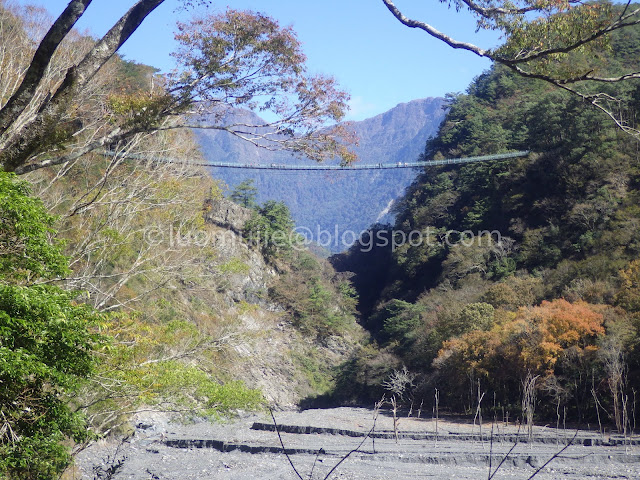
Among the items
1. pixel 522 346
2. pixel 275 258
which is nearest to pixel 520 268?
pixel 522 346

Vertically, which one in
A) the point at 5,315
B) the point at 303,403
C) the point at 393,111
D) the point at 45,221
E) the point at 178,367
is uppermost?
the point at 393,111

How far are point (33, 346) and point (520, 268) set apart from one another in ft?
84.7

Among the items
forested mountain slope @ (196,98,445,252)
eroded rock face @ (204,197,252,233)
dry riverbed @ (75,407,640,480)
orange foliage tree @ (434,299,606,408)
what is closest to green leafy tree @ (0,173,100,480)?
dry riverbed @ (75,407,640,480)

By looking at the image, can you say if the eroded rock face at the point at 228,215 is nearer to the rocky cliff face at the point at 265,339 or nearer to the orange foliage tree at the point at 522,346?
the rocky cliff face at the point at 265,339

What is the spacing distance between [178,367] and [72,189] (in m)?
7.71

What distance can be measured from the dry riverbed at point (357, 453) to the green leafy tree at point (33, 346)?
554 cm

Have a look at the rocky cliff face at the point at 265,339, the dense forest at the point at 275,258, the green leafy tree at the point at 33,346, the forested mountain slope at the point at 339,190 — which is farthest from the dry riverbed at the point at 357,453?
the forested mountain slope at the point at 339,190

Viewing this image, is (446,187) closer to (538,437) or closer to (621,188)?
(621,188)

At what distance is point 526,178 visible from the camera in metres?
31.9

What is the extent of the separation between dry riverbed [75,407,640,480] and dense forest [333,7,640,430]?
5.49 feet

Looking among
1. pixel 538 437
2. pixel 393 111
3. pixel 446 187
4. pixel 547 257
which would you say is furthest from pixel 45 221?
pixel 393 111

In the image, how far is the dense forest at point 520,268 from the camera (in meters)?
17.7

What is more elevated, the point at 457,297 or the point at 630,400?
the point at 457,297

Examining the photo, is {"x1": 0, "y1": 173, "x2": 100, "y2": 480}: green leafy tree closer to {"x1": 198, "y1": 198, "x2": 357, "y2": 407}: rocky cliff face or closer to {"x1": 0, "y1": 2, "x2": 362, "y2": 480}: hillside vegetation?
{"x1": 0, "y1": 2, "x2": 362, "y2": 480}: hillside vegetation
